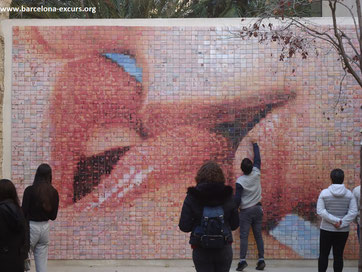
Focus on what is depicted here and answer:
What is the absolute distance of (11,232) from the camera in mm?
5777

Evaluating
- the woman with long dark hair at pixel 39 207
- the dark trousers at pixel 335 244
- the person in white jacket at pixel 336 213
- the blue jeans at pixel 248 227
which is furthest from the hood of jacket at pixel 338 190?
the woman with long dark hair at pixel 39 207

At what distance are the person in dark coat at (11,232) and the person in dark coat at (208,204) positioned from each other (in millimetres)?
1601

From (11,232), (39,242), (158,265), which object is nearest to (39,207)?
(39,242)

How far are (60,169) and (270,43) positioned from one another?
3.87 metres

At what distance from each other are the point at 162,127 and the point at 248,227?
2045mm

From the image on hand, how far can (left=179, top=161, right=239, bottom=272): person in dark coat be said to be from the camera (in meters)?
5.69

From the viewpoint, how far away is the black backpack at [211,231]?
561cm

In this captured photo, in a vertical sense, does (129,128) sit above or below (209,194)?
above

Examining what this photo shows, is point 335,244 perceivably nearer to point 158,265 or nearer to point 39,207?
point 158,265

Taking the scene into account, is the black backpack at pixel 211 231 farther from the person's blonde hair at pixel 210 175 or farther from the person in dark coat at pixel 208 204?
the person's blonde hair at pixel 210 175

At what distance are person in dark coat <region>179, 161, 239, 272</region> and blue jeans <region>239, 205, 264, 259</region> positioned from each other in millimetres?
3074

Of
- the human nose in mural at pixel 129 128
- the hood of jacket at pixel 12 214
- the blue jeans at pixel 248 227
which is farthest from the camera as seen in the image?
the human nose in mural at pixel 129 128

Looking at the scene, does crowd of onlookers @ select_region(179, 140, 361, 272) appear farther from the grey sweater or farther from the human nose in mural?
the human nose in mural

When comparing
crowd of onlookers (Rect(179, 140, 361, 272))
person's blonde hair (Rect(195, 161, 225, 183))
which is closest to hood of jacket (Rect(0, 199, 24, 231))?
crowd of onlookers (Rect(179, 140, 361, 272))
